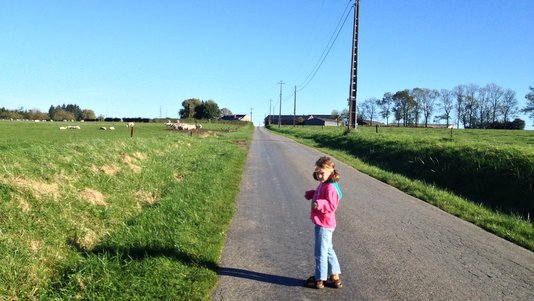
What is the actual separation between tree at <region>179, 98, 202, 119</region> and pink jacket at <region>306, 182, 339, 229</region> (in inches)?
5807

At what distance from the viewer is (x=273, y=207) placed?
838 cm

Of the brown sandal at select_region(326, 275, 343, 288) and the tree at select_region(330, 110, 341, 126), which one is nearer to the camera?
the brown sandal at select_region(326, 275, 343, 288)

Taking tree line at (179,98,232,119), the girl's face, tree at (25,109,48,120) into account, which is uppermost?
tree line at (179,98,232,119)

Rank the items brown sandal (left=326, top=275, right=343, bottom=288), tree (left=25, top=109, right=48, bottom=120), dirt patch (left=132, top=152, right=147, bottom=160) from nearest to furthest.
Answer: brown sandal (left=326, top=275, right=343, bottom=288)
dirt patch (left=132, top=152, right=147, bottom=160)
tree (left=25, top=109, right=48, bottom=120)

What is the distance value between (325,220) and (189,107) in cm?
14965

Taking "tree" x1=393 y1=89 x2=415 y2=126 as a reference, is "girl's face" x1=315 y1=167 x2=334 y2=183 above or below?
below

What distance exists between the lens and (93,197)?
24.1 feet

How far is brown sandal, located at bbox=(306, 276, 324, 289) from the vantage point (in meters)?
4.32

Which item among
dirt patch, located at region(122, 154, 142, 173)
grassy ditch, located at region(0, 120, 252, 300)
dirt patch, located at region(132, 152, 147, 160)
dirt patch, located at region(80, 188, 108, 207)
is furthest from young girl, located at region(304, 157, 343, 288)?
dirt patch, located at region(132, 152, 147, 160)

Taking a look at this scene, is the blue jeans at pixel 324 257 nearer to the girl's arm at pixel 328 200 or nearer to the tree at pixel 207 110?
the girl's arm at pixel 328 200

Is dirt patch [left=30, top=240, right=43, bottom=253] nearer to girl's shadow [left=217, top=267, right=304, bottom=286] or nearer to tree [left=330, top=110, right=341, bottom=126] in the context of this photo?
girl's shadow [left=217, top=267, right=304, bottom=286]

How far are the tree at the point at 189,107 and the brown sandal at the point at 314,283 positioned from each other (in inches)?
Result: 5809

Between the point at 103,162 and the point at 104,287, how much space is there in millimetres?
6544

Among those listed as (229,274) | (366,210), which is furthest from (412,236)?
(229,274)
